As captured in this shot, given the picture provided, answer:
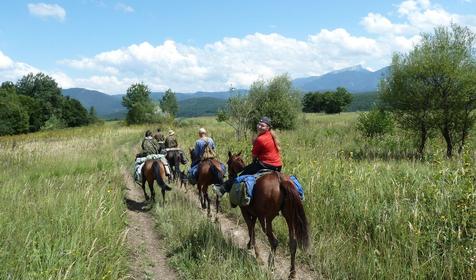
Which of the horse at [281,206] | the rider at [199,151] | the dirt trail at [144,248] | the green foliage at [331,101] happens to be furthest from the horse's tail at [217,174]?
the green foliage at [331,101]

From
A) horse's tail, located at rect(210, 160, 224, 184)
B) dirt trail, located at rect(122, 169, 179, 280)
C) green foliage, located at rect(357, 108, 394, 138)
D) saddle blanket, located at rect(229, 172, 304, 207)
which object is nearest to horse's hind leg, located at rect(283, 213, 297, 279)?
saddle blanket, located at rect(229, 172, 304, 207)

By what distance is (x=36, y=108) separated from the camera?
87500 millimetres

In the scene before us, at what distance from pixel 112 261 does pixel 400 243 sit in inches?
180

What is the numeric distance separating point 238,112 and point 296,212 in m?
25.0

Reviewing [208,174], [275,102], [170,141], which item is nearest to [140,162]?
[170,141]

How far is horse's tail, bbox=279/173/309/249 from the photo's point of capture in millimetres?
6465

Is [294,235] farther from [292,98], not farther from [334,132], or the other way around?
[292,98]

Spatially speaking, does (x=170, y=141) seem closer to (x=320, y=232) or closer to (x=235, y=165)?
(x=235, y=165)

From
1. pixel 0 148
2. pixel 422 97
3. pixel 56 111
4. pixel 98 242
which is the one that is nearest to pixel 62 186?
pixel 98 242

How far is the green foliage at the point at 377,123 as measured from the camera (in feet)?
83.8

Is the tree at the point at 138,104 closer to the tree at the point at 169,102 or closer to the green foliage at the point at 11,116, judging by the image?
the tree at the point at 169,102

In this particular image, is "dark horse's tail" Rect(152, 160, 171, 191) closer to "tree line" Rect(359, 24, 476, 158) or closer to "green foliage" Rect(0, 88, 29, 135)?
"tree line" Rect(359, 24, 476, 158)

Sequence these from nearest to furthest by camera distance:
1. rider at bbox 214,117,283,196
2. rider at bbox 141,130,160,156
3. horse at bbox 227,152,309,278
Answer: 1. horse at bbox 227,152,309,278
2. rider at bbox 214,117,283,196
3. rider at bbox 141,130,160,156

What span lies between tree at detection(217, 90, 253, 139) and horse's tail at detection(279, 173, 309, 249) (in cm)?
2418
